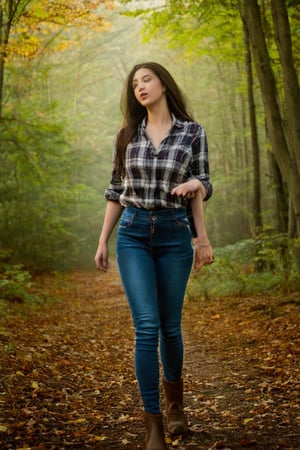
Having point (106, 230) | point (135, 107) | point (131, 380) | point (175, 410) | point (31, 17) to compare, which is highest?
point (31, 17)

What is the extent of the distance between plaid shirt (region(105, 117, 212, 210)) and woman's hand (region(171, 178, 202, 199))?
98 millimetres

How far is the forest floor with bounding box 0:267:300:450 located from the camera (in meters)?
3.31

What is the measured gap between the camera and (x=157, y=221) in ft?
10.3

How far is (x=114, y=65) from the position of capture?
29297 millimetres

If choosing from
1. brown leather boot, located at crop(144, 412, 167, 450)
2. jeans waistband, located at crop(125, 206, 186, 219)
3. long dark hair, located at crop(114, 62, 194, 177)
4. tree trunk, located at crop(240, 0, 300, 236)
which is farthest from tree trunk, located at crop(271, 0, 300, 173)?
brown leather boot, located at crop(144, 412, 167, 450)

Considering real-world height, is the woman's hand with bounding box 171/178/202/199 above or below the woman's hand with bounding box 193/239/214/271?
above

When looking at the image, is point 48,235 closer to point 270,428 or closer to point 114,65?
point 270,428

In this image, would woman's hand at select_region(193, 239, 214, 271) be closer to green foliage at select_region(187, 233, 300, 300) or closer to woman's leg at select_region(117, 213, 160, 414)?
woman's leg at select_region(117, 213, 160, 414)

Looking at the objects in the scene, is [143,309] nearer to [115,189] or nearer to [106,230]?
[106,230]

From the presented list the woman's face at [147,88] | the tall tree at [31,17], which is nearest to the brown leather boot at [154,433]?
the woman's face at [147,88]

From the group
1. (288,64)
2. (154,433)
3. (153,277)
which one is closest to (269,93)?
(288,64)

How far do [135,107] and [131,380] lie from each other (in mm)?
2733

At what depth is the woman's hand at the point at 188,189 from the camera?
3053 millimetres

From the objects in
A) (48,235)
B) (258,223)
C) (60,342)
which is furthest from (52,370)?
(48,235)
